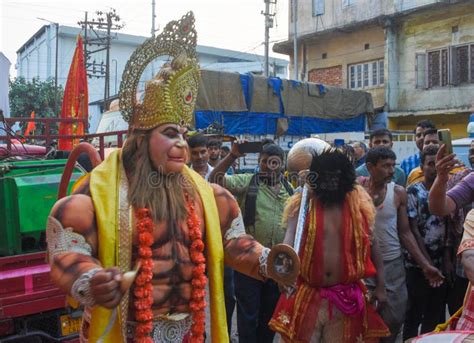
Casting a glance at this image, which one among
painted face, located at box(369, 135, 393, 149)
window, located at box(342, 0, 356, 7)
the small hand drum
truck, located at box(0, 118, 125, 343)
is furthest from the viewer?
window, located at box(342, 0, 356, 7)

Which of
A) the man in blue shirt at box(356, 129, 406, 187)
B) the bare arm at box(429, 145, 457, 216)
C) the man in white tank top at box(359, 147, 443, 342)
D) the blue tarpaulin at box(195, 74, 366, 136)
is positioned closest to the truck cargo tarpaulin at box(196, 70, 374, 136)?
the blue tarpaulin at box(195, 74, 366, 136)

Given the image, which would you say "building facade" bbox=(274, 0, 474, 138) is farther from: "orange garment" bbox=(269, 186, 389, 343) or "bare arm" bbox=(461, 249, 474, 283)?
"bare arm" bbox=(461, 249, 474, 283)

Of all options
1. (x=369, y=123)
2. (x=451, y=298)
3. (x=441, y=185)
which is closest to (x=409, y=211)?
(x=451, y=298)

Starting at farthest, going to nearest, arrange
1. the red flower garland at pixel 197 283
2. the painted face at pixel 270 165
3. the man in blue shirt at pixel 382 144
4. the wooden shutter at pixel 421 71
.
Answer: the wooden shutter at pixel 421 71, the man in blue shirt at pixel 382 144, the painted face at pixel 270 165, the red flower garland at pixel 197 283

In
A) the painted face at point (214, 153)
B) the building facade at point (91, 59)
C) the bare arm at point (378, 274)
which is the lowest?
the bare arm at point (378, 274)

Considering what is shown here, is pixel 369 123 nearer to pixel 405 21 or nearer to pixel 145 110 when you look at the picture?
pixel 405 21

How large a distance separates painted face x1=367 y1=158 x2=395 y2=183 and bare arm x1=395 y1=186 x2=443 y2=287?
0.45ft

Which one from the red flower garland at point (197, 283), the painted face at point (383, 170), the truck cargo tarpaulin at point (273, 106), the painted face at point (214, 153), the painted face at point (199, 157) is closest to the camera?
the red flower garland at point (197, 283)

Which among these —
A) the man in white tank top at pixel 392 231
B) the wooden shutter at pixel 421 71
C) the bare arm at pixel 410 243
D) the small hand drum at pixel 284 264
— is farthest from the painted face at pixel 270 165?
the wooden shutter at pixel 421 71

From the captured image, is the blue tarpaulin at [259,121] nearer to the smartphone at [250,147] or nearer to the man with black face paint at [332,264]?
the smartphone at [250,147]

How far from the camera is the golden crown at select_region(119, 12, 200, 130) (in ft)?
8.70

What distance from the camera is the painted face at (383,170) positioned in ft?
14.3

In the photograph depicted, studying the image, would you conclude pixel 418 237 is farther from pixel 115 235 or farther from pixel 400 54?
pixel 400 54

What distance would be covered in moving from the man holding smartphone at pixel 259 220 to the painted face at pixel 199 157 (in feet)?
2.48
